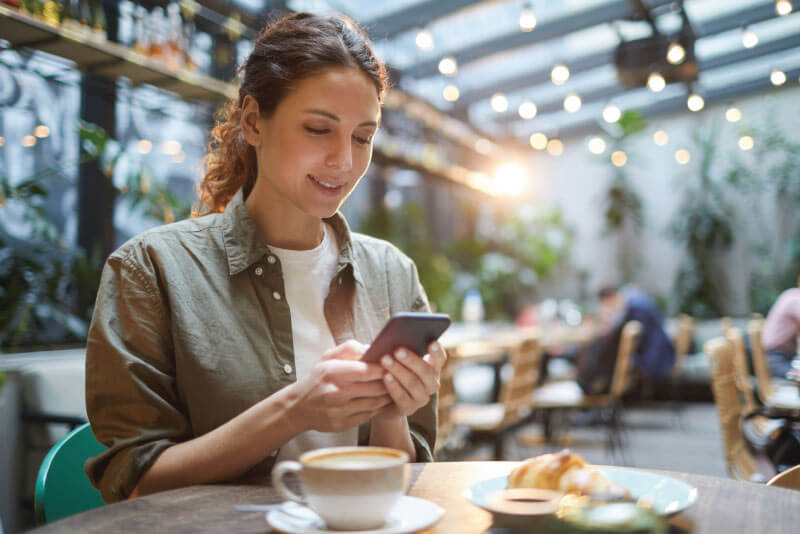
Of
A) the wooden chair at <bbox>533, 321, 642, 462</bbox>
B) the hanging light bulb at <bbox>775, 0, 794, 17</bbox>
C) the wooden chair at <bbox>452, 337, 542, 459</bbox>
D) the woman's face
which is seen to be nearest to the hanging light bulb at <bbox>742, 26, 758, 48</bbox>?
the hanging light bulb at <bbox>775, 0, 794, 17</bbox>

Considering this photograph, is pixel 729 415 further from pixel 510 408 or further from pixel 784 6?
pixel 784 6

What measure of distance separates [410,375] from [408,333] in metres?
0.10

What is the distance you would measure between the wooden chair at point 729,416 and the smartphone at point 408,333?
180cm

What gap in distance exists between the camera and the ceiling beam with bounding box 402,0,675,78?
7280 millimetres

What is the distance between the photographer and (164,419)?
3.06ft

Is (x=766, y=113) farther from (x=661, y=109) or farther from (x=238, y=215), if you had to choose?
(x=238, y=215)

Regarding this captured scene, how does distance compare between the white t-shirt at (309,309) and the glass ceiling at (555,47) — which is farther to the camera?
the glass ceiling at (555,47)

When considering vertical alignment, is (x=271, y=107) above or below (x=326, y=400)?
above

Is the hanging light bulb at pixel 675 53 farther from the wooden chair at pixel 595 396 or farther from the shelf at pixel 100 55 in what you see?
the shelf at pixel 100 55

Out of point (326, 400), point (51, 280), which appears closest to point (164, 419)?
point (326, 400)

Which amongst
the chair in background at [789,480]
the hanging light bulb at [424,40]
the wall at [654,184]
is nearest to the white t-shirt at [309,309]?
the chair in background at [789,480]

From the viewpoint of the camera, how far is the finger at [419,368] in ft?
2.54

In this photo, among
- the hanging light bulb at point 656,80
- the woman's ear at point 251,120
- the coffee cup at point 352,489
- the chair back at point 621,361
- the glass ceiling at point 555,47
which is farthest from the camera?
the glass ceiling at point 555,47

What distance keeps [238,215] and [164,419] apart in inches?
16.0
